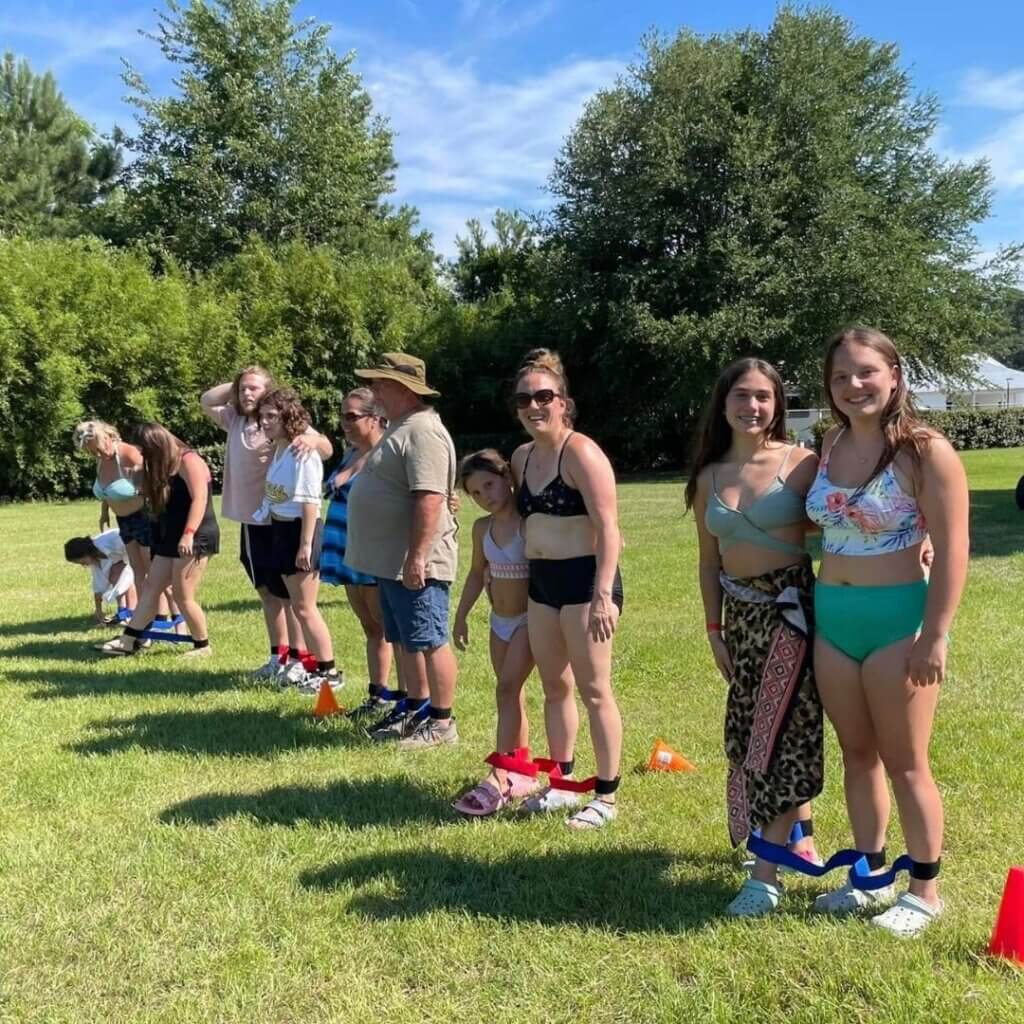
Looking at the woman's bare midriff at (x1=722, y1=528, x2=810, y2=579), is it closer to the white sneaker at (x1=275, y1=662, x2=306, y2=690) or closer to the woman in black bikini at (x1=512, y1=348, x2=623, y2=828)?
the woman in black bikini at (x1=512, y1=348, x2=623, y2=828)

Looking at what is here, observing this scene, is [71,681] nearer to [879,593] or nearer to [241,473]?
[241,473]

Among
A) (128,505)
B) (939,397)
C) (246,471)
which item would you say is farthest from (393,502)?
(939,397)

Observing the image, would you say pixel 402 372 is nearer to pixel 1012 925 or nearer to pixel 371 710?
pixel 371 710

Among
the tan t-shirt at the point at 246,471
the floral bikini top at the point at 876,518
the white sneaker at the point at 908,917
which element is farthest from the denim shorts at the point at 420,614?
the white sneaker at the point at 908,917

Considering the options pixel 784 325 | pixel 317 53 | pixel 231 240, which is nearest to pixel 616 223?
pixel 784 325

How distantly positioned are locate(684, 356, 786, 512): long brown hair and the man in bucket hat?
5.56ft

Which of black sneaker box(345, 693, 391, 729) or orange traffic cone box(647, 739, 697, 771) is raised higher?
black sneaker box(345, 693, 391, 729)

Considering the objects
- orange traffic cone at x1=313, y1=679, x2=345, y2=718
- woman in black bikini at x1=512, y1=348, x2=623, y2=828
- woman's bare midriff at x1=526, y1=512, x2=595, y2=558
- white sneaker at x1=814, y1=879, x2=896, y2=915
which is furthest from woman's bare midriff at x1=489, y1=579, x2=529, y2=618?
orange traffic cone at x1=313, y1=679, x2=345, y2=718

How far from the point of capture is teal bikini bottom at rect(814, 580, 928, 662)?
287 centimetres

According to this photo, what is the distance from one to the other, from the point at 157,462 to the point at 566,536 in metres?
4.14

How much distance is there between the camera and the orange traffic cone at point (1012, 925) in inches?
110

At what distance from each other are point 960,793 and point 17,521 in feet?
61.6

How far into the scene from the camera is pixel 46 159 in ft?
124

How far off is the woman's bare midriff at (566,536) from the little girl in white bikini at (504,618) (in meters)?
0.29
